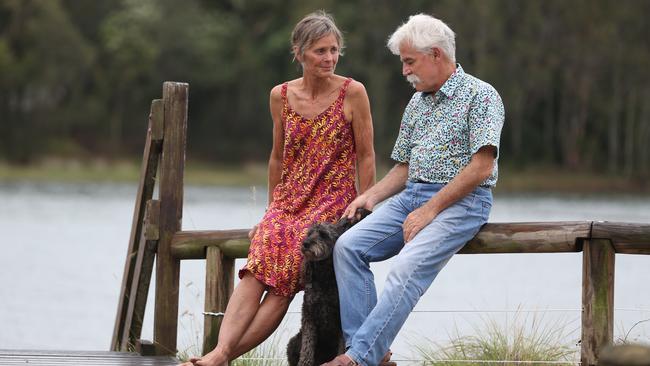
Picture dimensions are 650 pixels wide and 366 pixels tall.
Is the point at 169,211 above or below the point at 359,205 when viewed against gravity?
above

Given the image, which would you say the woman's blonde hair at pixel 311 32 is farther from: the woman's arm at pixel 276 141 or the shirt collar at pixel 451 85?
the shirt collar at pixel 451 85

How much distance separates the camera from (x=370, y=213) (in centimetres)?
517

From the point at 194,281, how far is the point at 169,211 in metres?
6.44

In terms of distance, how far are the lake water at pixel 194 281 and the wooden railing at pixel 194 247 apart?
0.64 feet

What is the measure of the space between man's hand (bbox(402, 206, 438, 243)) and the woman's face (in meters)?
0.72

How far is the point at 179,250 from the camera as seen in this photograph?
20.2 feet

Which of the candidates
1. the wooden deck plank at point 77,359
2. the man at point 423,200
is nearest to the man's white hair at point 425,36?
the man at point 423,200

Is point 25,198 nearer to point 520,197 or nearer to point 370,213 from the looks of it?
point 520,197

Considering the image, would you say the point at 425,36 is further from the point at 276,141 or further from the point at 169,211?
the point at 169,211

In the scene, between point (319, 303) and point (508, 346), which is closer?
point (319, 303)

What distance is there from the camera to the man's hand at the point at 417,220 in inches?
192

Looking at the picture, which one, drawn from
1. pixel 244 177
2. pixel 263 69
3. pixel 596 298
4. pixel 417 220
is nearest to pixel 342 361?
pixel 417 220

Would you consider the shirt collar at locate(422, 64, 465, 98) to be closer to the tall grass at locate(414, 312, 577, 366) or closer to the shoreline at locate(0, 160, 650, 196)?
the tall grass at locate(414, 312, 577, 366)

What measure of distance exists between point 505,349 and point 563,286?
11.0m
